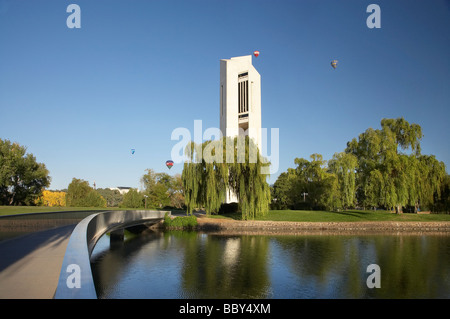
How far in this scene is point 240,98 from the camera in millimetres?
43875

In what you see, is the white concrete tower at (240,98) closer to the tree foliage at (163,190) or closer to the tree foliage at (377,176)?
the tree foliage at (377,176)

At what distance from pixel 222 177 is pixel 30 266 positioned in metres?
20.5

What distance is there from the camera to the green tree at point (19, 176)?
38.1m

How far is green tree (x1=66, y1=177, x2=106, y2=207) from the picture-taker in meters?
45.0

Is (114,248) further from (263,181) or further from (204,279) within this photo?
(263,181)

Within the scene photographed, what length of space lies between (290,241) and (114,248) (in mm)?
10459

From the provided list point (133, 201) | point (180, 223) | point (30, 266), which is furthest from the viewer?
point (133, 201)

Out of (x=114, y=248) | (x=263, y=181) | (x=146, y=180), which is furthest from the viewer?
(x=146, y=180)

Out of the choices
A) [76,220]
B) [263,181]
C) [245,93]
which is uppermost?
[245,93]

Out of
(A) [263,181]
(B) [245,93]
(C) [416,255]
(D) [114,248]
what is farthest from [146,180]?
(C) [416,255]

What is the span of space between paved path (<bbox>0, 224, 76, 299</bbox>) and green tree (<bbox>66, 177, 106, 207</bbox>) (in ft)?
124

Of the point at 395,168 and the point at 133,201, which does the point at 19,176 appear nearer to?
the point at 133,201

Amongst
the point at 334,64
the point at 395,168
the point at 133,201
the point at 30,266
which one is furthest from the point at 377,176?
the point at 133,201
